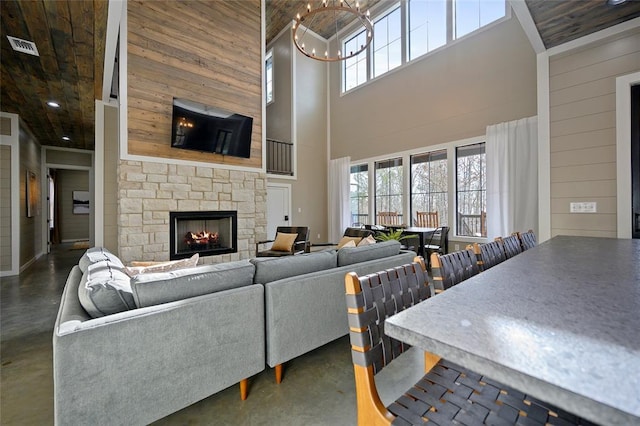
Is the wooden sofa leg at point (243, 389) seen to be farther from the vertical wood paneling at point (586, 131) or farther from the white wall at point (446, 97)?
the white wall at point (446, 97)

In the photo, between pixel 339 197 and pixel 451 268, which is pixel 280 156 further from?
pixel 451 268

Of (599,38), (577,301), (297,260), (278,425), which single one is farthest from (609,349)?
(599,38)

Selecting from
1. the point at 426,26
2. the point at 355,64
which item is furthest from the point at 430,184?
the point at 355,64

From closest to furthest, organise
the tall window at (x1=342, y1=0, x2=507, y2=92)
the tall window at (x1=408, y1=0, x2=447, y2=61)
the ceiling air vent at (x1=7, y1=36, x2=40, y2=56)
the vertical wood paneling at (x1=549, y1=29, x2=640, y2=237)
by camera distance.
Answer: the vertical wood paneling at (x1=549, y1=29, x2=640, y2=237), the ceiling air vent at (x1=7, y1=36, x2=40, y2=56), the tall window at (x1=342, y1=0, x2=507, y2=92), the tall window at (x1=408, y1=0, x2=447, y2=61)

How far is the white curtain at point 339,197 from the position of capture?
23.3ft

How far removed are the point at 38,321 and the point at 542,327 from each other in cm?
427

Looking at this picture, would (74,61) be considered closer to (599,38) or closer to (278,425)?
(278,425)

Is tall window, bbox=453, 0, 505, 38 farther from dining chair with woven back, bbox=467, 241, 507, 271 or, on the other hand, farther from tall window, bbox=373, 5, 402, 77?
dining chair with woven back, bbox=467, 241, 507, 271

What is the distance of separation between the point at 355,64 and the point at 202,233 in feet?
17.9

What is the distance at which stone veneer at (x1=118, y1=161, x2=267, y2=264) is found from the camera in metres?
3.99

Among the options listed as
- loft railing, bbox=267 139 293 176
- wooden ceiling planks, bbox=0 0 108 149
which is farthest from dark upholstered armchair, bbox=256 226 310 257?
wooden ceiling planks, bbox=0 0 108 149

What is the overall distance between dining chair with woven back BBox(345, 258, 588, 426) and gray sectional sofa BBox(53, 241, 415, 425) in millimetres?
1035

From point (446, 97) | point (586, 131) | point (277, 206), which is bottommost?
point (277, 206)

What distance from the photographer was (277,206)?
6.64 metres
